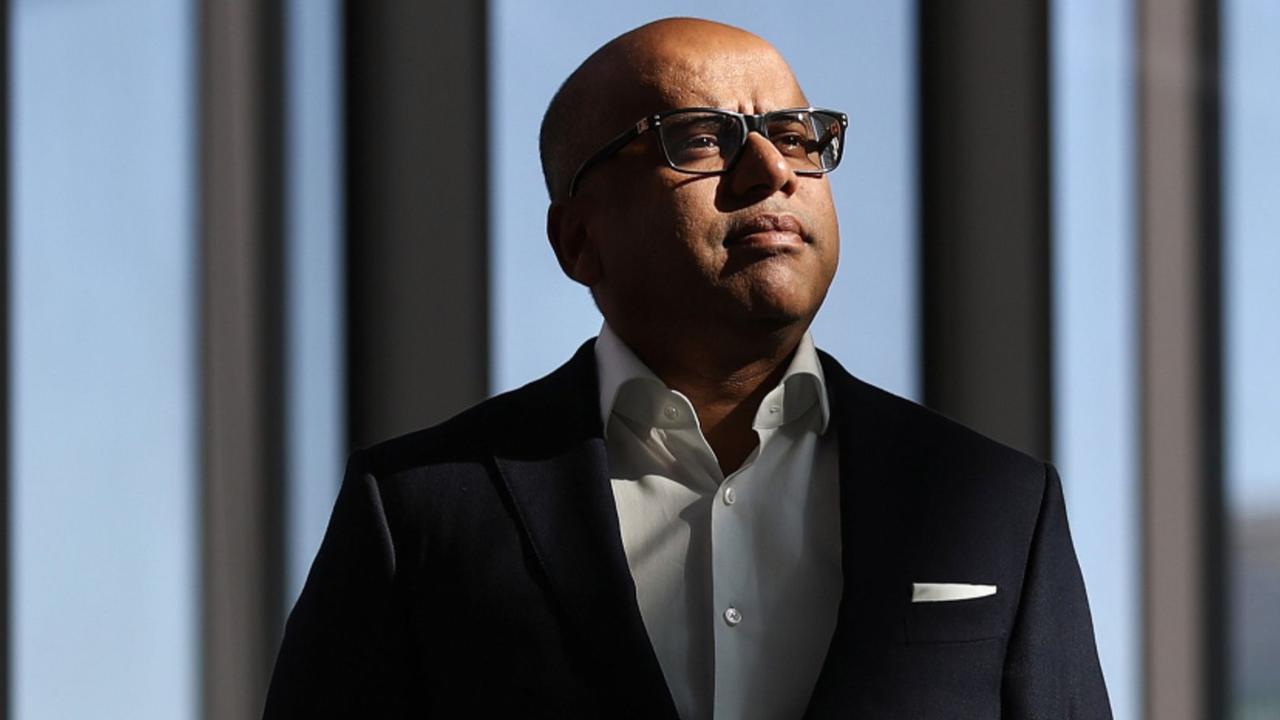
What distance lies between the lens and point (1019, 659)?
1.14 m

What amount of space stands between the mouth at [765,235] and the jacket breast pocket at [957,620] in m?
0.27

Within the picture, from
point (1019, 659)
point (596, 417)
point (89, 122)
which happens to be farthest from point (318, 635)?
point (89, 122)

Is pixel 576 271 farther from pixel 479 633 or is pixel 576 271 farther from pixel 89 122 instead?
pixel 89 122

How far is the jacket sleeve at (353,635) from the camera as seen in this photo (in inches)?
45.0

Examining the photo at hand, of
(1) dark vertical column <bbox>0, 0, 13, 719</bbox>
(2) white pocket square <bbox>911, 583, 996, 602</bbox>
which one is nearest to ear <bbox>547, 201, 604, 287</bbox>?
(2) white pocket square <bbox>911, 583, 996, 602</bbox>

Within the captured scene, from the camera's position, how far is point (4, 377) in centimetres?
268

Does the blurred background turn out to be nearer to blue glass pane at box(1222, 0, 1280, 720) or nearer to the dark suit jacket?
blue glass pane at box(1222, 0, 1280, 720)

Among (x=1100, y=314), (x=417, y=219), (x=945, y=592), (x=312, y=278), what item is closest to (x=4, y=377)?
(x=312, y=278)

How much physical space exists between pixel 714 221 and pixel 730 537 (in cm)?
23

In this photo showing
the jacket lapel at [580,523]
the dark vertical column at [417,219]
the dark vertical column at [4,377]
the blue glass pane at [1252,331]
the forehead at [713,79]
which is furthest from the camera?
the dark vertical column at [4,377]

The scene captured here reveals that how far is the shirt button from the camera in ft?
3.64

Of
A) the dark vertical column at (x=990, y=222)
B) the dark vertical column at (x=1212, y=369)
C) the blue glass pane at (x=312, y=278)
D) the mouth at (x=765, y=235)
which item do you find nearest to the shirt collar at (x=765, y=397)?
the mouth at (x=765, y=235)

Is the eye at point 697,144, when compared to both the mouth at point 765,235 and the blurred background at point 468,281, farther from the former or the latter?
the blurred background at point 468,281

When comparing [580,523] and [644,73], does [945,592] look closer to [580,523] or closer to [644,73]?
[580,523]
